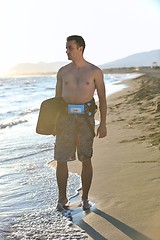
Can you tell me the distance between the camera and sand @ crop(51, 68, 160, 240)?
139 inches

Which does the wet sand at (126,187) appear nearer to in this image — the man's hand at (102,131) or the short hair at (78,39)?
the man's hand at (102,131)

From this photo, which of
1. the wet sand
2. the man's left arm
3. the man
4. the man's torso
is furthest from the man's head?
the wet sand

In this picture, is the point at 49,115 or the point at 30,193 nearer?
the point at 49,115

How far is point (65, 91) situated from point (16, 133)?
19.6 ft

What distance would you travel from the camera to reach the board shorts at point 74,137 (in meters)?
4.18

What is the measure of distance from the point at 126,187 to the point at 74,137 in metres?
0.98

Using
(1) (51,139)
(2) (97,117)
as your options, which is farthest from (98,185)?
(2) (97,117)

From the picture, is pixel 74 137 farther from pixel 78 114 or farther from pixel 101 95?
pixel 101 95

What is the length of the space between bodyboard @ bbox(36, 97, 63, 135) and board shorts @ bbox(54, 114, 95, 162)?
0.34ft

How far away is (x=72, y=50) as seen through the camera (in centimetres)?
412

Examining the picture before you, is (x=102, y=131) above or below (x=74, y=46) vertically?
below

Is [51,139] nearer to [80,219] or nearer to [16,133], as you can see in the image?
[16,133]

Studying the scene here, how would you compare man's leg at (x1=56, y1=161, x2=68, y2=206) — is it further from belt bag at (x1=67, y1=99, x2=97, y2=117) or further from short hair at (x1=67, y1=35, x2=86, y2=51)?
short hair at (x1=67, y1=35, x2=86, y2=51)

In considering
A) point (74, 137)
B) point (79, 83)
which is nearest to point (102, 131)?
point (74, 137)
